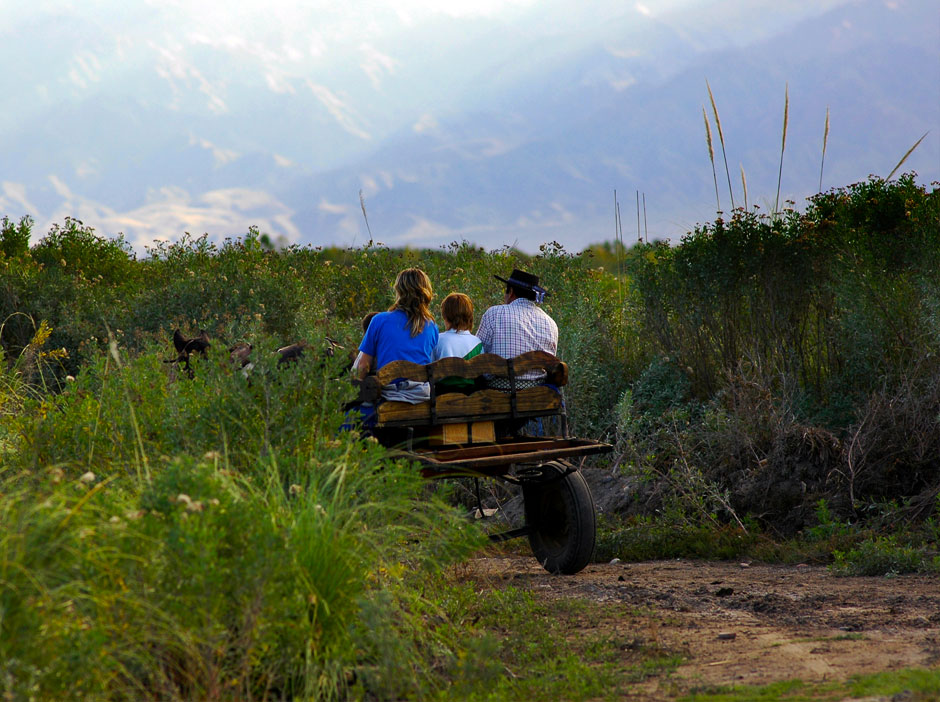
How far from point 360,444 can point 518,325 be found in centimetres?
245

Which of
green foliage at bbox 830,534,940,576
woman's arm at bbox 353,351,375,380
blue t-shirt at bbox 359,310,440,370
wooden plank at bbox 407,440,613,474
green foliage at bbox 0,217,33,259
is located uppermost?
green foliage at bbox 0,217,33,259

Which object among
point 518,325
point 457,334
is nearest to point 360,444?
point 457,334

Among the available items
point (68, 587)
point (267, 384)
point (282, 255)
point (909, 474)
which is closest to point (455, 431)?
point (267, 384)

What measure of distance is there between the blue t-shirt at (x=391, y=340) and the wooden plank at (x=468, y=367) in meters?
0.57

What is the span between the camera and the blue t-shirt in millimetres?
6648

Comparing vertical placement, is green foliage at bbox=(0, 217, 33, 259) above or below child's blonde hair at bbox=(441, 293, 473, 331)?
above

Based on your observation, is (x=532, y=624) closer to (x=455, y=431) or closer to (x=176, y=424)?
(x=455, y=431)

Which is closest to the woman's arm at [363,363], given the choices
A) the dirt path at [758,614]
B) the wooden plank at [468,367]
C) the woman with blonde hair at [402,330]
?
the woman with blonde hair at [402,330]

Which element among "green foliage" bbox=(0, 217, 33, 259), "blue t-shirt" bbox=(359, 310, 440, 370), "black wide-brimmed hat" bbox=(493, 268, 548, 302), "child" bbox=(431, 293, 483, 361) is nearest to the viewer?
"blue t-shirt" bbox=(359, 310, 440, 370)

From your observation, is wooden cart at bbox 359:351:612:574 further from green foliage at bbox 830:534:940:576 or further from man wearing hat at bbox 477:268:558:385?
green foliage at bbox 830:534:940:576

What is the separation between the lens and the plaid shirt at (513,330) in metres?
7.04

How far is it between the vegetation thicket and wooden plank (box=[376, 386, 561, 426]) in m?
0.69

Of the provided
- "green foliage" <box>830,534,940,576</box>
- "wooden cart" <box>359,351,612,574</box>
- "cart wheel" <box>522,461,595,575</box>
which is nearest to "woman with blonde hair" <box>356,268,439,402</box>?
"wooden cart" <box>359,351,612,574</box>

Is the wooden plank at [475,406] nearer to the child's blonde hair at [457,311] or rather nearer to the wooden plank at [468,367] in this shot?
the wooden plank at [468,367]
